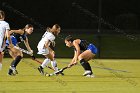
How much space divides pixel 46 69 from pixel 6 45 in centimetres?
261

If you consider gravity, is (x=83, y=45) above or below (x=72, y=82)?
above

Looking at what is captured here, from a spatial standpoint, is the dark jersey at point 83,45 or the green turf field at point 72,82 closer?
the green turf field at point 72,82

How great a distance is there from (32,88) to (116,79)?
3122 millimetres

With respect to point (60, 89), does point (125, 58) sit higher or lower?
lower

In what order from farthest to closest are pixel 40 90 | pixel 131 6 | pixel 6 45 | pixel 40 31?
1. pixel 131 6
2. pixel 40 31
3. pixel 6 45
4. pixel 40 90

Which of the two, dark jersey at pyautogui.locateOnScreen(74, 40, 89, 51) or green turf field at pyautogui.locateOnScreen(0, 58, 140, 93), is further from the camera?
dark jersey at pyautogui.locateOnScreen(74, 40, 89, 51)

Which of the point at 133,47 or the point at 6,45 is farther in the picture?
the point at 133,47

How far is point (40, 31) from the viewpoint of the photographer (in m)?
28.0

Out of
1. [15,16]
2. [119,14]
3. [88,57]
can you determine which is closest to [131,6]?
[119,14]

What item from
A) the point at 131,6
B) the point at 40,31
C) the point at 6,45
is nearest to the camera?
the point at 6,45

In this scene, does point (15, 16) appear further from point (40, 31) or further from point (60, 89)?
point (60, 89)

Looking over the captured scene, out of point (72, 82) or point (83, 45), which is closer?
point (72, 82)

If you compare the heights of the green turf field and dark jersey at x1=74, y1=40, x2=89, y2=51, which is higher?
dark jersey at x1=74, y1=40, x2=89, y2=51

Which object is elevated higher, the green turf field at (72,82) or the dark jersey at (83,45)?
the dark jersey at (83,45)
